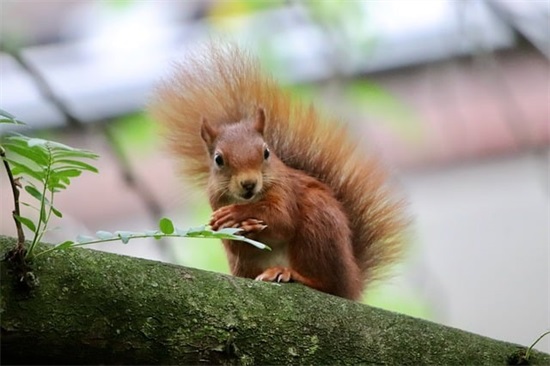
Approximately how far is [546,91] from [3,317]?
3661mm

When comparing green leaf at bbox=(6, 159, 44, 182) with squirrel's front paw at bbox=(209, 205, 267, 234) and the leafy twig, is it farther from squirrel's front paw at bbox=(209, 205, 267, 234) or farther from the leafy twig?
squirrel's front paw at bbox=(209, 205, 267, 234)

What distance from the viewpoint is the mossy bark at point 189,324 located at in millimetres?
1122

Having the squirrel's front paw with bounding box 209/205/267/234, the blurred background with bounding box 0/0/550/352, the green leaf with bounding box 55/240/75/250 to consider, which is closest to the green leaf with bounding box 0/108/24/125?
the green leaf with bounding box 55/240/75/250

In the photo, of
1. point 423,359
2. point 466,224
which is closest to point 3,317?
point 423,359

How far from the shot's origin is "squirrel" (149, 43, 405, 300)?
72.2 inches

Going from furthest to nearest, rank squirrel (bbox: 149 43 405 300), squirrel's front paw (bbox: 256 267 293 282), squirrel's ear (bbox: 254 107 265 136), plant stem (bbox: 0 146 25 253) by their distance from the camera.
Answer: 1. squirrel's ear (bbox: 254 107 265 136)
2. squirrel (bbox: 149 43 405 300)
3. squirrel's front paw (bbox: 256 267 293 282)
4. plant stem (bbox: 0 146 25 253)

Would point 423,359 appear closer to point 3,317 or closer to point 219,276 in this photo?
point 219,276

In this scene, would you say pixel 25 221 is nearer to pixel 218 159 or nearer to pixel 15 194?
pixel 15 194

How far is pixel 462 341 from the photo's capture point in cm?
143

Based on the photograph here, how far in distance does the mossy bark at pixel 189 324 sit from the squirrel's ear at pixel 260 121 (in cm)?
63

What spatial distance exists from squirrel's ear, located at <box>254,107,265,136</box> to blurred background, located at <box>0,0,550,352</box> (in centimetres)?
121

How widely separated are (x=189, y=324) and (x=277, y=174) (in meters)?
0.73

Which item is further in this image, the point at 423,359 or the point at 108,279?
the point at 423,359

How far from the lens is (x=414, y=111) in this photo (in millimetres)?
4230
